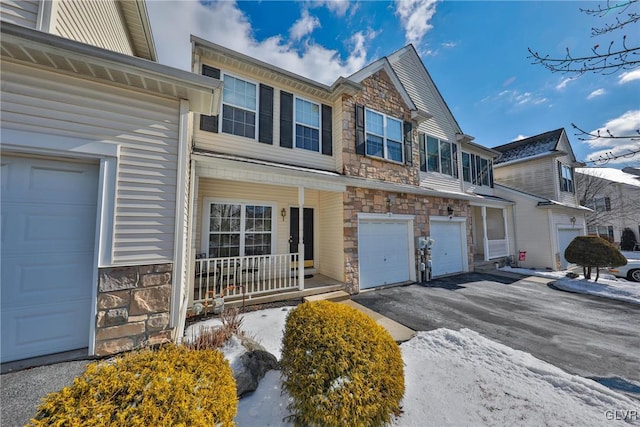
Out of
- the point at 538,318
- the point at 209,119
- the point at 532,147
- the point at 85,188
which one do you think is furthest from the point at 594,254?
the point at 85,188

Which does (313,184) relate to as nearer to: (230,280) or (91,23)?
(230,280)

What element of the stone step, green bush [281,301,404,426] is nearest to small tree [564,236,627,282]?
the stone step

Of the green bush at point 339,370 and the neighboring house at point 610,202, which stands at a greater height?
the neighboring house at point 610,202

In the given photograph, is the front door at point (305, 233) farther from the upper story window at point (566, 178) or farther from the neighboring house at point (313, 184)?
A: the upper story window at point (566, 178)

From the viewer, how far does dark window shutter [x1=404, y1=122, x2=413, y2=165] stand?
8508 mm

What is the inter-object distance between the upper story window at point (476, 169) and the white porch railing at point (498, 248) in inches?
123

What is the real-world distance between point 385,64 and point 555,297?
9336mm

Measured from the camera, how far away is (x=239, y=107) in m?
6.03

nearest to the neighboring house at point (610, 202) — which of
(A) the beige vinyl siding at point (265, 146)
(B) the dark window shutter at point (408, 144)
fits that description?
(B) the dark window shutter at point (408, 144)

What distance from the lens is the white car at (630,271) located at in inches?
357

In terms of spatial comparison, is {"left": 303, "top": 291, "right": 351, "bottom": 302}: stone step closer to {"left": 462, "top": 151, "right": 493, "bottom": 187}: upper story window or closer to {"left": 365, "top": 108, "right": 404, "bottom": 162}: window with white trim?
{"left": 365, "top": 108, "right": 404, "bottom": 162}: window with white trim

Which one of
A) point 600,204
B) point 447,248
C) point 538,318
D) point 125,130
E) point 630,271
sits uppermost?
→ point 600,204

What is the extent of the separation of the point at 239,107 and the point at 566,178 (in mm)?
19196

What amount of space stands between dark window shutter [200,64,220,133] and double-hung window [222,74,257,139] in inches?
8.0
